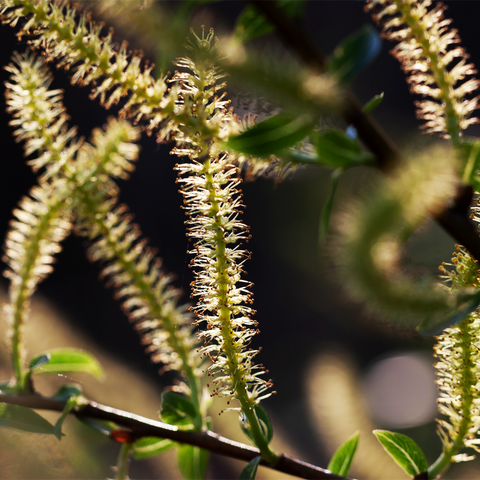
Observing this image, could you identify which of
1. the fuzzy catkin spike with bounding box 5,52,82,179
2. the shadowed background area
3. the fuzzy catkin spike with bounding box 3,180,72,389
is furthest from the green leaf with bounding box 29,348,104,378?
the shadowed background area

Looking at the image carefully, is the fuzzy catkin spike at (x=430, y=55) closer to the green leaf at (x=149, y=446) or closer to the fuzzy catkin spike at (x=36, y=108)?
the fuzzy catkin spike at (x=36, y=108)

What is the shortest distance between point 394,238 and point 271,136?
0.06 metres

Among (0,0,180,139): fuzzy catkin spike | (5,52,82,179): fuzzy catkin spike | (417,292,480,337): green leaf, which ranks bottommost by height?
(5,52,82,179): fuzzy catkin spike

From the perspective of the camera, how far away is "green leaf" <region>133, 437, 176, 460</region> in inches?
16.9

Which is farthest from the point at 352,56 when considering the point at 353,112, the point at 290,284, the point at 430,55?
the point at 290,284

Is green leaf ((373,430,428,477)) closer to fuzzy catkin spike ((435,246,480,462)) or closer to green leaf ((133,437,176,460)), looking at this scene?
fuzzy catkin spike ((435,246,480,462))

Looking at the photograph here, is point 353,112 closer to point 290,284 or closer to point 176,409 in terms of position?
point 176,409

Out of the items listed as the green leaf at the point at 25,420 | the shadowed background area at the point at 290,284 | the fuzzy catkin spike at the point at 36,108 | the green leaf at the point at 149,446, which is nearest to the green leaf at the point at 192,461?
the green leaf at the point at 149,446

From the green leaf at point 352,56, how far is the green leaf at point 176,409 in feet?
0.99

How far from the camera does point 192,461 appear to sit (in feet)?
1.44

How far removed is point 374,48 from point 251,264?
1.66 metres

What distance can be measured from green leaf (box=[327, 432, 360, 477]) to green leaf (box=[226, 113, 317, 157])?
0.28 metres

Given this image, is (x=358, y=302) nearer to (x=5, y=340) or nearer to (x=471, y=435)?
(x=471, y=435)

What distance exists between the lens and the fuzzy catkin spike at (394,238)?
0.15 m
